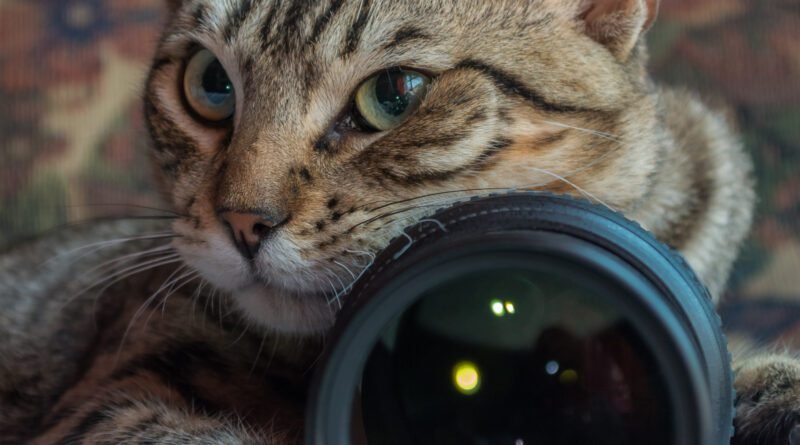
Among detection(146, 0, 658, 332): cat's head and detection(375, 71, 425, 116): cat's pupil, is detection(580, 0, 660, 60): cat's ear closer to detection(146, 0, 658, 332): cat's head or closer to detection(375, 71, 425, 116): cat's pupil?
detection(146, 0, 658, 332): cat's head

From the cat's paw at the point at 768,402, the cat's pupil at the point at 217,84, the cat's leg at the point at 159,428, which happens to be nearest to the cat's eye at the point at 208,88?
the cat's pupil at the point at 217,84

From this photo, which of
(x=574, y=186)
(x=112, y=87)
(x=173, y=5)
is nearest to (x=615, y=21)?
(x=574, y=186)

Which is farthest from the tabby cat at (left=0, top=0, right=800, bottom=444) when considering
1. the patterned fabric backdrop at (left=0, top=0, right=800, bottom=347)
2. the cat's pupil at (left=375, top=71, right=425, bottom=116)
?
the patterned fabric backdrop at (left=0, top=0, right=800, bottom=347)

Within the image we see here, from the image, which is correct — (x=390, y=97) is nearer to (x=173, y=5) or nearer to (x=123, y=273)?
(x=173, y=5)

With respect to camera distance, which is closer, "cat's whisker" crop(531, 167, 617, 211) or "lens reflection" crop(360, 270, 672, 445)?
"lens reflection" crop(360, 270, 672, 445)

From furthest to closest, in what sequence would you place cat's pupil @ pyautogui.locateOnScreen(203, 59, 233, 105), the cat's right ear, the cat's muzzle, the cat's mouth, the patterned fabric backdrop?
the patterned fabric backdrop → the cat's right ear → cat's pupil @ pyautogui.locateOnScreen(203, 59, 233, 105) → the cat's mouth → the cat's muzzle

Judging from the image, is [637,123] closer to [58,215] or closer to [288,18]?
[288,18]

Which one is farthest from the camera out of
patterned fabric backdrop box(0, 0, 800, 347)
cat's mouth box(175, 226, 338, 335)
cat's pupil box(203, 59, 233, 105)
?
patterned fabric backdrop box(0, 0, 800, 347)
